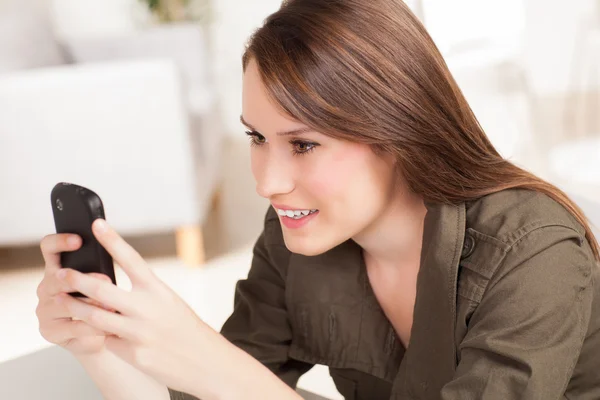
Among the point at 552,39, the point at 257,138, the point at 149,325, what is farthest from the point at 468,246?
the point at 552,39

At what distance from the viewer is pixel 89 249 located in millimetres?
760

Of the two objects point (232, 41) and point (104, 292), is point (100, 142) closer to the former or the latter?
point (104, 292)

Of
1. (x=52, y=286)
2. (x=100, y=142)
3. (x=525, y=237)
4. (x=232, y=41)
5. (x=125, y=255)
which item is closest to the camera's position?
(x=125, y=255)

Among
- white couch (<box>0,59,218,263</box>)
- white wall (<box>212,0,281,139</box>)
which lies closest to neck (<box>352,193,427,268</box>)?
white couch (<box>0,59,218,263</box>)

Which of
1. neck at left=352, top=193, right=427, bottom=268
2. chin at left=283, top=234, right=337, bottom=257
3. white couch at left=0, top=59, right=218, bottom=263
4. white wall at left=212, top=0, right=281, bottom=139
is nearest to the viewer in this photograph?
chin at left=283, top=234, right=337, bottom=257

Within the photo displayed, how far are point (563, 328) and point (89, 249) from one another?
545mm

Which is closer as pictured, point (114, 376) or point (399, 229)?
point (114, 376)

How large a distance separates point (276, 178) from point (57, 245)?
0.32 m

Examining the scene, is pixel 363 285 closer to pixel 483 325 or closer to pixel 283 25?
pixel 483 325

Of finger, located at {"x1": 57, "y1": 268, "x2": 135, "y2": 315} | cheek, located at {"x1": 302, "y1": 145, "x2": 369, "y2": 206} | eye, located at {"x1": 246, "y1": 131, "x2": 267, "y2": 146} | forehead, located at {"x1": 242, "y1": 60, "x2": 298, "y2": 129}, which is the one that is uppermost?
forehead, located at {"x1": 242, "y1": 60, "x2": 298, "y2": 129}

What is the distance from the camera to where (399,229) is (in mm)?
1161

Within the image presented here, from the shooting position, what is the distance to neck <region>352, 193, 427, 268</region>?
45.3 inches

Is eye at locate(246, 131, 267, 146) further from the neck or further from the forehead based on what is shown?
the neck

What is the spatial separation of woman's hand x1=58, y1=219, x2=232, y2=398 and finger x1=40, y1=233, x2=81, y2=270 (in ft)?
0.10
